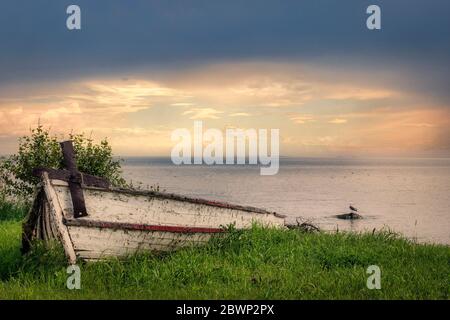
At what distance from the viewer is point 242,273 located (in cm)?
1153

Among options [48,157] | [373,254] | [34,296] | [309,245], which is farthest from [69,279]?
[48,157]

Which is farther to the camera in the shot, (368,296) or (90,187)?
(90,187)

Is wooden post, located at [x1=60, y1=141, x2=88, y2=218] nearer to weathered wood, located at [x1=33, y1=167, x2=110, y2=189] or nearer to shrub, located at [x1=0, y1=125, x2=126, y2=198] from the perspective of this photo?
weathered wood, located at [x1=33, y1=167, x2=110, y2=189]

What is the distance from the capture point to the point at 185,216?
43.0 ft

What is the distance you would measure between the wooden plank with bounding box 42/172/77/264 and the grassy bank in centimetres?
28

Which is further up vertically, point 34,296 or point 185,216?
point 185,216

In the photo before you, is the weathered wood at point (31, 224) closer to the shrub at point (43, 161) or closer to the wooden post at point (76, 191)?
the wooden post at point (76, 191)

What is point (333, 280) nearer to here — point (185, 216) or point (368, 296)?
point (368, 296)

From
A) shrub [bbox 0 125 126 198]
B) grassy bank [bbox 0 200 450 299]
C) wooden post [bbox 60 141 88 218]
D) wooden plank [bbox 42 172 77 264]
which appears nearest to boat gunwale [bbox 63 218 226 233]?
wooden plank [bbox 42 172 77 264]

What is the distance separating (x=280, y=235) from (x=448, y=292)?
476cm

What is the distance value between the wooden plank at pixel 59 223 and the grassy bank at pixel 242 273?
0.93ft

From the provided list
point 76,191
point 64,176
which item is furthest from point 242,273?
point 64,176

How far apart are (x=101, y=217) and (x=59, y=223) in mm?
867

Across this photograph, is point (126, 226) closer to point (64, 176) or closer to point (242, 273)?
point (64, 176)
